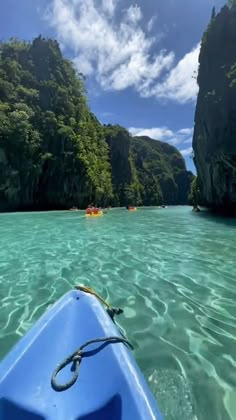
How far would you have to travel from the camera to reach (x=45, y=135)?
54344mm

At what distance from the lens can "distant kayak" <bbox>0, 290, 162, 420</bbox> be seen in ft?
6.40

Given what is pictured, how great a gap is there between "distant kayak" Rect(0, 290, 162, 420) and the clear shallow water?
72 centimetres

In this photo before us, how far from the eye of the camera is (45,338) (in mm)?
2721

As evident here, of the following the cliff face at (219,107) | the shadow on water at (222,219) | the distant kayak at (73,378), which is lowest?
the shadow on water at (222,219)

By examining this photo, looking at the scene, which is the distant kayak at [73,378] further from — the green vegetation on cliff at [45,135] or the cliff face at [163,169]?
the cliff face at [163,169]

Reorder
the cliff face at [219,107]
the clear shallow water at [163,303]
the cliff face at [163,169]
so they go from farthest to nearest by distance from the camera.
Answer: the cliff face at [163,169] → the cliff face at [219,107] → the clear shallow water at [163,303]

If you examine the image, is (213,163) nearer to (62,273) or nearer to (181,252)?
(181,252)

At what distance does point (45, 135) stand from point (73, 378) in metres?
56.3

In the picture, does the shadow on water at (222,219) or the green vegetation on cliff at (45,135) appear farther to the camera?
the green vegetation on cliff at (45,135)

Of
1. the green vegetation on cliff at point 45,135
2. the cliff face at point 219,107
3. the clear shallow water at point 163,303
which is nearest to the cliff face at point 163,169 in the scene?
the green vegetation on cliff at point 45,135

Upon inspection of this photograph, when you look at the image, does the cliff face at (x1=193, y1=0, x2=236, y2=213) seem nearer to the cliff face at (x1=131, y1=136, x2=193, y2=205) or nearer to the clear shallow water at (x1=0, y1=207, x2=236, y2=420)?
the clear shallow water at (x1=0, y1=207, x2=236, y2=420)

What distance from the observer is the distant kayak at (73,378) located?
6.40ft

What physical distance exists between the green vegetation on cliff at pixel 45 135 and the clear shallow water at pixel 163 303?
40.8 metres

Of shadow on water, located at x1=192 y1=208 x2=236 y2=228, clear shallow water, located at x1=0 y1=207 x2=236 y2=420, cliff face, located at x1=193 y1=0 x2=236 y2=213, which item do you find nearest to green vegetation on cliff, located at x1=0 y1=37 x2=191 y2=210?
cliff face, located at x1=193 y1=0 x2=236 y2=213
